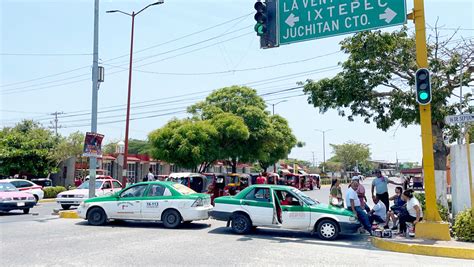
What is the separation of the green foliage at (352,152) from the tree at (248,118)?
55.3 metres

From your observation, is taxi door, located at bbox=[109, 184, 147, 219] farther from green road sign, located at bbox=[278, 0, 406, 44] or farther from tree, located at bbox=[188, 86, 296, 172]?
tree, located at bbox=[188, 86, 296, 172]

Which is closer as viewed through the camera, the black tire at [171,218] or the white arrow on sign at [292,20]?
the white arrow on sign at [292,20]

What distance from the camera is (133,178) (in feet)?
145

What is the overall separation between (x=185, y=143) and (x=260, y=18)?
18.2 metres

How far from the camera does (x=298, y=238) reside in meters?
12.3

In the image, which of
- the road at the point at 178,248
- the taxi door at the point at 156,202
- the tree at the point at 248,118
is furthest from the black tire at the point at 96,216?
the tree at the point at 248,118

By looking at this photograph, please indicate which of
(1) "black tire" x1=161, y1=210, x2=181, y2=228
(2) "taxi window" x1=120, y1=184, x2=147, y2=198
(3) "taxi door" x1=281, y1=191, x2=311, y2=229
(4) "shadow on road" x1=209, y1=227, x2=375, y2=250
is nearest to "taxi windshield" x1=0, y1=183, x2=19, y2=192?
(2) "taxi window" x1=120, y1=184, x2=147, y2=198

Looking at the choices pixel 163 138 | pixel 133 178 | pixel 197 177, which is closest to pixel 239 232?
pixel 197 177

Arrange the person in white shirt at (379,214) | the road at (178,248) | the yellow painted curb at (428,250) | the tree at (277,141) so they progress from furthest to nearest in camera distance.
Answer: the tree at (277,141)
the person in white shirt at (379,214)
the yellow painted curb at (428,250)
the road at (178,248)

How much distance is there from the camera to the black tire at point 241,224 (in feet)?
41.6

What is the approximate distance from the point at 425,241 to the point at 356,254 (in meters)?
2.24

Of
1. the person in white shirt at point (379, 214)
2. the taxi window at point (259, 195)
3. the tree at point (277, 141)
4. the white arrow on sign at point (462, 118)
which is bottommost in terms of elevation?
the person in white shirt at point (379, 214)

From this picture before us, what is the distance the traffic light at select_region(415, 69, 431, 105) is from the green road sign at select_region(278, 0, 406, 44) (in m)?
1.57

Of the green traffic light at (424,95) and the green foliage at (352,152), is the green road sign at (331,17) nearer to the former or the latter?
the green traffic light at (424,95)
